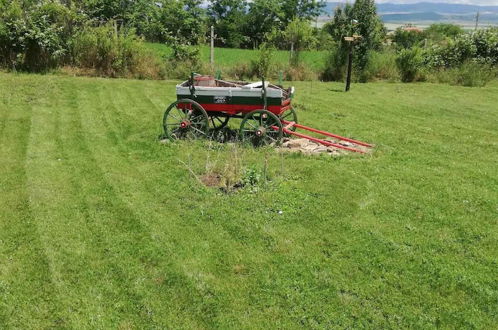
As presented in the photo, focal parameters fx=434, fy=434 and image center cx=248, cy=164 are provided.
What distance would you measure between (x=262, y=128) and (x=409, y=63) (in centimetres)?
1218

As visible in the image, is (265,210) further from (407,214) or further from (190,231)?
(407,214)

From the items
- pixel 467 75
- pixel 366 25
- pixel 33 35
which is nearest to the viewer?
pixel 33 35

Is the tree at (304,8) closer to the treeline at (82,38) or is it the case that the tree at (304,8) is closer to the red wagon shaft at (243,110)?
the treeline at (82,38)

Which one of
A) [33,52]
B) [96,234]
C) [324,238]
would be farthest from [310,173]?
[33,52]

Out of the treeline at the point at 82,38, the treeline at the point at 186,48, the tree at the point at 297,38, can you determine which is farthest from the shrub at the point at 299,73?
the treeline at the point at 82,38

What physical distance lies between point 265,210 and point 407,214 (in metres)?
1.74

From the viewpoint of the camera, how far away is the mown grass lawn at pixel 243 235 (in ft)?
12.2

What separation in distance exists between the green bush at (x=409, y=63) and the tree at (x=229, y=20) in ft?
71.9

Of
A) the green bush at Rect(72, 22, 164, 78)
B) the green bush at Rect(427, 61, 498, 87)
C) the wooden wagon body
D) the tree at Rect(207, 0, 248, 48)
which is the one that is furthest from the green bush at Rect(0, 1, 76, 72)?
the tree at Rect(207, 0, 248, 48)

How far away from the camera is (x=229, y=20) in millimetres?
43250

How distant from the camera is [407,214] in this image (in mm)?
5312

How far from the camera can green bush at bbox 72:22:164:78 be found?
14.9m

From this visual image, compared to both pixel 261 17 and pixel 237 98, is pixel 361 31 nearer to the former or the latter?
pixel 237 98

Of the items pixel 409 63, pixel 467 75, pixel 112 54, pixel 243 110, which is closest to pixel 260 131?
pixel 243 110
